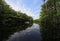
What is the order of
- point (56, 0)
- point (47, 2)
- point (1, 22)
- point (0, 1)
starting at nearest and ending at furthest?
point (1, 22) < point (0, 1) < point (56, 0) < point (47, 2)

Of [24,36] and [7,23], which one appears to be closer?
[24,36]

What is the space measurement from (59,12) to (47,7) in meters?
9.78

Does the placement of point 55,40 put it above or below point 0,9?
below

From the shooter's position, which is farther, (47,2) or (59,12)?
(47,2)

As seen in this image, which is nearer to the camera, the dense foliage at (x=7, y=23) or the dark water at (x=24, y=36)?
the dark water at (x=24, y=36)

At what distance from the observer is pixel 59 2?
50.5 m

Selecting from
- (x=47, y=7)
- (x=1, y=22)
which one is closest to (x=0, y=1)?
(x=1, y=22)

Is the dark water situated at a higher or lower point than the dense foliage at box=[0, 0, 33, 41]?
lower

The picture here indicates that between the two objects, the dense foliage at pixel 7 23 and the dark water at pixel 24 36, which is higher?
the dense foliage at pixel 7 23

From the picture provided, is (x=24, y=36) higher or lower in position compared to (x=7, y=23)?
lower

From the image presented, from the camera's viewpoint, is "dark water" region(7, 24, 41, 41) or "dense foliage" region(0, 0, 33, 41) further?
"dense foliage" region(0, 0, 33, 41)

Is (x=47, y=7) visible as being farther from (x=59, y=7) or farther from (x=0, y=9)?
(x=0, y=9)

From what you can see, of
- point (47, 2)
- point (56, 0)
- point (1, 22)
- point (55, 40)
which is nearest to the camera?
point (55, 40)

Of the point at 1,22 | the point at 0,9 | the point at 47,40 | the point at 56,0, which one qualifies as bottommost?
the point at 47,40
